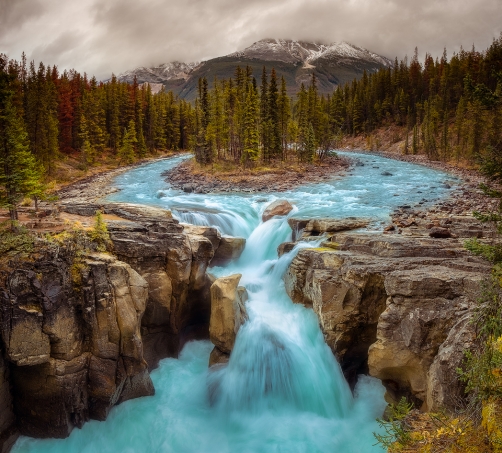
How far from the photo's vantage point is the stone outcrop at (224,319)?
14688 millimetres

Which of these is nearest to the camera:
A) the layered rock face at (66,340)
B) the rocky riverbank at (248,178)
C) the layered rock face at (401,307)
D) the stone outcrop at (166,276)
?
the layered rock face at (401,307)

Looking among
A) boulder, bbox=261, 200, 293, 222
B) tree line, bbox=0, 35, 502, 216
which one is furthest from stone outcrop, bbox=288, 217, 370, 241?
tree line, bbox=0, 35, 502, 216

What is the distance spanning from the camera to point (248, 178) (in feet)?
156

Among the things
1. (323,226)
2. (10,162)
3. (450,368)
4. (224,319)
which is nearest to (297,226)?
(323,226)

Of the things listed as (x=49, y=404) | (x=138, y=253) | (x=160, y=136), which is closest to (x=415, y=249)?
(x=138, y=253)

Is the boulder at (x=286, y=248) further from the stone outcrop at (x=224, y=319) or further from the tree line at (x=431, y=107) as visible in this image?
the tree line at (x=431, y=107)

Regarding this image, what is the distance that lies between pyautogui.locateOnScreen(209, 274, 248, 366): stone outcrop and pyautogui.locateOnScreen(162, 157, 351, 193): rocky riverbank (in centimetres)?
2611

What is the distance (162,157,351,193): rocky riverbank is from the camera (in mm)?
41906

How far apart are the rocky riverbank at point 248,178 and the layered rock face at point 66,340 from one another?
2852 cm

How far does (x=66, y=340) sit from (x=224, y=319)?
5683 mm

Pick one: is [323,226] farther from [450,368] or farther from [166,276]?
[450,368]

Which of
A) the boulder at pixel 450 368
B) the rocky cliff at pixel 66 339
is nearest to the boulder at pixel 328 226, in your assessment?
the boulder at pixel 450 368

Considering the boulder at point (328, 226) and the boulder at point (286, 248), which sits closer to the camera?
the boulder at point (286, 248)

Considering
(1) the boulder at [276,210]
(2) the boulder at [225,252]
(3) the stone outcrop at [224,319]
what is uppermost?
(1) the boulder at [276,210]
